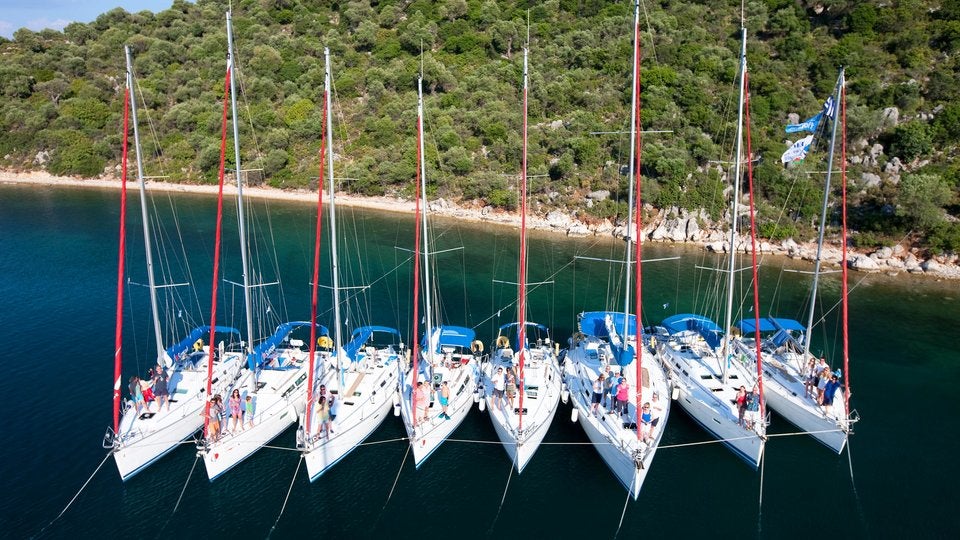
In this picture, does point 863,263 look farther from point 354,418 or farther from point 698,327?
point 354,418

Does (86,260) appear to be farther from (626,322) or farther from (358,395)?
(626,322)

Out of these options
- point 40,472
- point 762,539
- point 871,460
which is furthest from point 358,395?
point 871,460

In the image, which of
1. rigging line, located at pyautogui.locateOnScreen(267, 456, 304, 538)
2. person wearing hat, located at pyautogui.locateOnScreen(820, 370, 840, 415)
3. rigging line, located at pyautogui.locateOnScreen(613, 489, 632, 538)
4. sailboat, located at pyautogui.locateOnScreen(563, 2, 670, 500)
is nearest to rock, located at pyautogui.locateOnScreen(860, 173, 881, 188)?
sailboat, located at pyautogui.locateOnScreen(563, 2, 670, 500)

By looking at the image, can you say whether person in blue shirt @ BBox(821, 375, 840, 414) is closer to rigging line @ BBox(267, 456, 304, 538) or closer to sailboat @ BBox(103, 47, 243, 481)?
rigging line @ BBox(267, 456, 304, 538)

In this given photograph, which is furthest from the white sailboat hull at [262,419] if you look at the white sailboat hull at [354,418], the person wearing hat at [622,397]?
the person wearing hat at [622,397]

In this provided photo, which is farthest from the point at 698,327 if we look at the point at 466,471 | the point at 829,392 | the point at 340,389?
the point at 340,389

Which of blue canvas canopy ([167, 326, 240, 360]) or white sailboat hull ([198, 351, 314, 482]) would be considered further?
blue canvas canopy ([167, 326, 240, 360])

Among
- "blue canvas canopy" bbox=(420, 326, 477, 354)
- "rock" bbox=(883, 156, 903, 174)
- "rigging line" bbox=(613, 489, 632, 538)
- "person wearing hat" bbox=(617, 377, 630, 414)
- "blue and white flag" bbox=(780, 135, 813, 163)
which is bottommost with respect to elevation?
"rigging line" bbox=(613, 489, 632, 538)
